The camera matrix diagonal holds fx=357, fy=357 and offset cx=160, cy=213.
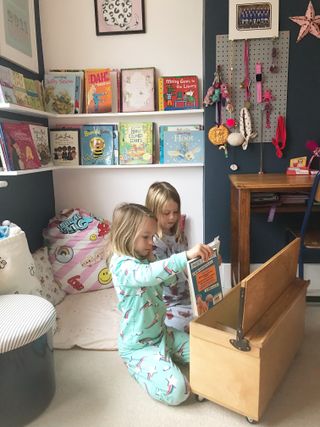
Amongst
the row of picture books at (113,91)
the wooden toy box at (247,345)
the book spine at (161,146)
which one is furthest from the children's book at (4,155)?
the wooden toy box at (247,345)

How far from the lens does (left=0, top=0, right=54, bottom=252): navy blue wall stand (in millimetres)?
2055

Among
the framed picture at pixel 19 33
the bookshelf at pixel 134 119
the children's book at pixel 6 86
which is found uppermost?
the framed picture at pixel 19 33

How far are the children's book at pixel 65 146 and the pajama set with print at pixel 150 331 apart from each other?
1.33 meters

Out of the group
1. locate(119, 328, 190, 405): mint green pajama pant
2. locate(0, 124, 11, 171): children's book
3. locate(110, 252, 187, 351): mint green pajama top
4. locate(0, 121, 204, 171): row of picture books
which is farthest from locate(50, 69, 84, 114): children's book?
locate(119, 328, 190, 405): mint green pajama pant

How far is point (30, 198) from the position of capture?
233 centimetres

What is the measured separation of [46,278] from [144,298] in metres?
0.98

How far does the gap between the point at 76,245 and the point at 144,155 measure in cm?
77

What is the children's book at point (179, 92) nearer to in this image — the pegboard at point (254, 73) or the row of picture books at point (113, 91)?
the row of picture books at point (113, 91)

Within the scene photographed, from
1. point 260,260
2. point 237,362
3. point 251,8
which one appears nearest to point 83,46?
point 251,8

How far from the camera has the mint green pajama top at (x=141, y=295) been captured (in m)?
1.33

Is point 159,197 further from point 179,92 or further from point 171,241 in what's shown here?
point 179,92

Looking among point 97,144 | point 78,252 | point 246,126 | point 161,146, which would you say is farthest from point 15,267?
point 246,126

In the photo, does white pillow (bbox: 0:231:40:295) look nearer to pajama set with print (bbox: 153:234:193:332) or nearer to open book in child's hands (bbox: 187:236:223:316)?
pajama set with print (bbox: 153:234:193:332)

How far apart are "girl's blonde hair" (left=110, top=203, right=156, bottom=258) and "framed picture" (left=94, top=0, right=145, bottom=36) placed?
61.5 inches
